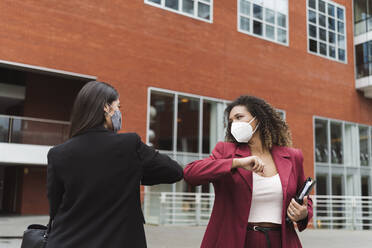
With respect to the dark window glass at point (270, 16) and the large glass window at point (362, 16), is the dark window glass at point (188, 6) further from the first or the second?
the large glass window at point (362, 16)

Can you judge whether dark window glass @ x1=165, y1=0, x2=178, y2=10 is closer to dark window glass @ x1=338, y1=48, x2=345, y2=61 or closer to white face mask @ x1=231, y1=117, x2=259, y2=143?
dark window glass @ x1=338, y1=48, x2=345, y2=61

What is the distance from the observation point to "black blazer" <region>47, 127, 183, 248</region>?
2.14 metres

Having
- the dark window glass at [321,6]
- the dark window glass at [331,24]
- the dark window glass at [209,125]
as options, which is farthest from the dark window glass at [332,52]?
the dark window glass at [209,125]

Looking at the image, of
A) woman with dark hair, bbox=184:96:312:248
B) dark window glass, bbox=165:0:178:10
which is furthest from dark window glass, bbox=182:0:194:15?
woman with dark hair, bbox=184:96:312:248

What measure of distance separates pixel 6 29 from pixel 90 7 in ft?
10.5

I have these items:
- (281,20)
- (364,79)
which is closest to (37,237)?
(281,20)

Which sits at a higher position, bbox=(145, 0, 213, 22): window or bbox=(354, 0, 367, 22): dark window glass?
bbox=(354, 0, 367, 22): dark window glass

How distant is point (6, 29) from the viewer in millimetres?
14500

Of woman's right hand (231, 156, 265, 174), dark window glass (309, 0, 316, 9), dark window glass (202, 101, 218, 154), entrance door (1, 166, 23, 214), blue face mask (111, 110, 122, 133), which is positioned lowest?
entrance door (1, 166, 23, 214)

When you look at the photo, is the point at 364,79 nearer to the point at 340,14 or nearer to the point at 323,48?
the point at 323,48

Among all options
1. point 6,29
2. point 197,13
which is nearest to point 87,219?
point 6,29

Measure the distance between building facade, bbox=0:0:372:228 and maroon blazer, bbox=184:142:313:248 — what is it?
12.6m

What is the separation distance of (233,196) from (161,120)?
1574cm

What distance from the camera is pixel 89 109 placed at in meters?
2.29
